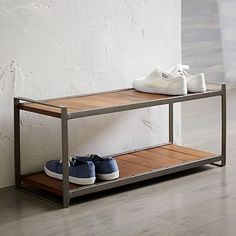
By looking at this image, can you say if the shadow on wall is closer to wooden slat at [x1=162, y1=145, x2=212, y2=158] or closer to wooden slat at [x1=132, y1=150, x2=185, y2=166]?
wooden slat at [x1=162, y1=145, x2=212, y2=158]

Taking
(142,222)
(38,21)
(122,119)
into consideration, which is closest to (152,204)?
(142,222)

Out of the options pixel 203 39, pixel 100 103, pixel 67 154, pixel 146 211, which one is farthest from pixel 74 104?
pixel 203 39

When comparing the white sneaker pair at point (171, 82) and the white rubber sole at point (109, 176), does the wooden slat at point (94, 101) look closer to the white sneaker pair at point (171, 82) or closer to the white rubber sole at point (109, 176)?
the white sneaker pair at point (171, 82)

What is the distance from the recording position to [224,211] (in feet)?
7.62

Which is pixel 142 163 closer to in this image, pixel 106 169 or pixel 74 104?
pixel 106 169

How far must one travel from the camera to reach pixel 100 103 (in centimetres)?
256

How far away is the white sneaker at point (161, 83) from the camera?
8.96 feet

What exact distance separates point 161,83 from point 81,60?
1.25 ft

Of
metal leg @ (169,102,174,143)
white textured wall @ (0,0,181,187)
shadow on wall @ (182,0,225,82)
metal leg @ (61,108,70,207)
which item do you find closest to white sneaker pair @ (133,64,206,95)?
white textured wall @ (0,0,181,187)

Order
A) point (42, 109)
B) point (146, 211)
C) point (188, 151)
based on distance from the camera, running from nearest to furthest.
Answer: point (146, 211)
point (42, 109)
point (188, 151)

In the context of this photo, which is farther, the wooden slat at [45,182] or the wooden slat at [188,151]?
the wooden slat at [188,151]

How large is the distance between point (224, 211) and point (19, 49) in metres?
1.07

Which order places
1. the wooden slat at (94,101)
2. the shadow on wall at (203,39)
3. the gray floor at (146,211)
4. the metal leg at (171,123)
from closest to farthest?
the gray floor at (146,211), the wooden slat at (94,101), the metal leg at (171,123), the shadow on wall at (203,39)

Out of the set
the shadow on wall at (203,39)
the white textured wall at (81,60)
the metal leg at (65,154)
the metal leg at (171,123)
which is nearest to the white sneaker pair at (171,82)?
the white textured wall at (81,60)
